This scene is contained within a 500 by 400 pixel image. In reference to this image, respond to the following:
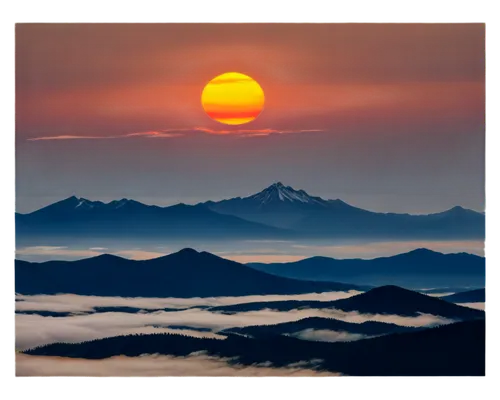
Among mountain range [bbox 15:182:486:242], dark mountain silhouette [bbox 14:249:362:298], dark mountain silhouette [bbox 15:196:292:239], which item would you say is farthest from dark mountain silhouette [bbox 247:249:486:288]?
Answer: dark mountain silhouette [bbox 15:196:292:239]

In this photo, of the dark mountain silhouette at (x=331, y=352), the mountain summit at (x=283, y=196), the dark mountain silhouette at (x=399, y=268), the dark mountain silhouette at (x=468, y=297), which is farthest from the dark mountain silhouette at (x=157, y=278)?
the dark mountain silhouette at (x=468, y=297)

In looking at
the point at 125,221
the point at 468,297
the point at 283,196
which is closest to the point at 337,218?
the point at 283,196

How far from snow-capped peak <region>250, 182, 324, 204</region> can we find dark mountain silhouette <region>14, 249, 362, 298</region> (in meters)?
0.93

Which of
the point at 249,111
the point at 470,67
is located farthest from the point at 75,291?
the point at 470,67

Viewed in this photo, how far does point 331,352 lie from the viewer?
1603 cm

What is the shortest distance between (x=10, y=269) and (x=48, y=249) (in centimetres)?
55

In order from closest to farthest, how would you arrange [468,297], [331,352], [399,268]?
[331,352] < [399,268] < [468,297]

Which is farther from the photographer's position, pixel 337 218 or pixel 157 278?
pixel 157 278

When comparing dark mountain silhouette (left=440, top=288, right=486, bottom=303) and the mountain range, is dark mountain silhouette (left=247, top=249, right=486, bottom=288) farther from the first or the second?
the mountain range

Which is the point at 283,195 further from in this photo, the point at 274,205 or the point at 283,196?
the point at 274,205

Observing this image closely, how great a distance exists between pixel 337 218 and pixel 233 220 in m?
1.36

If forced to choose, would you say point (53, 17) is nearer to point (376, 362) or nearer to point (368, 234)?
point (368, 234)

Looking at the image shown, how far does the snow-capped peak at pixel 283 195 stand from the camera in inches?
628

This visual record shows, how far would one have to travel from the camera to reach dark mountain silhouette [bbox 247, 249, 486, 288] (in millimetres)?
16125
